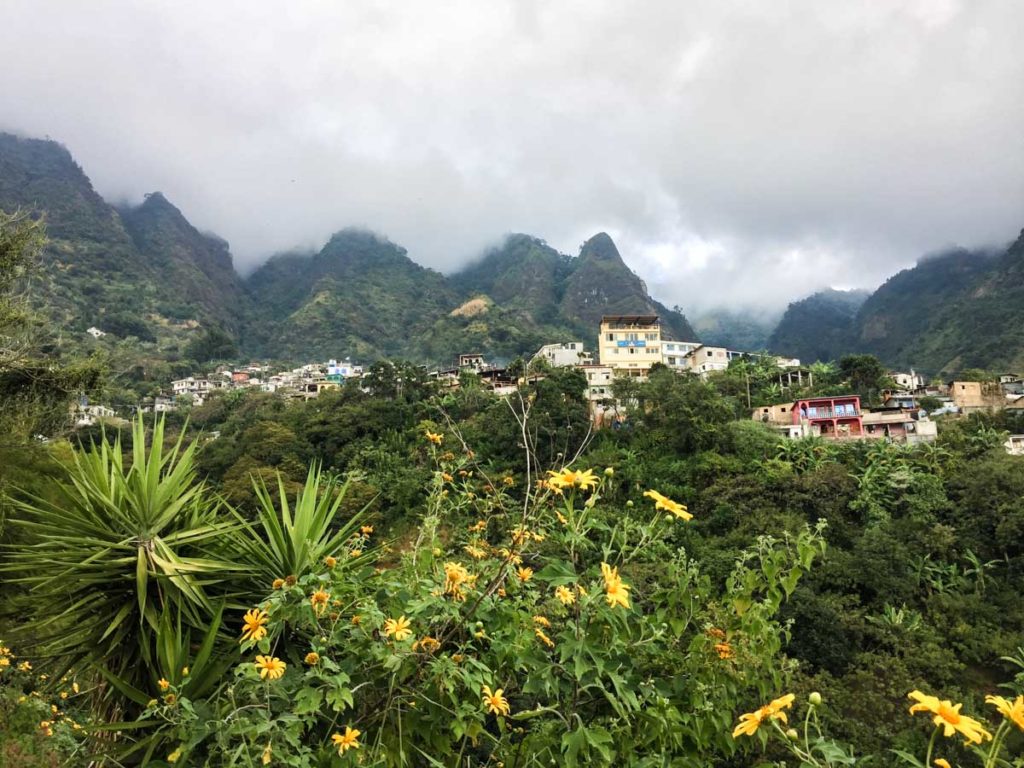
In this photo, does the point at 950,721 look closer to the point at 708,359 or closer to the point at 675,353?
the point at 708,359

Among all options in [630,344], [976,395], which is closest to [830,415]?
[976,395]

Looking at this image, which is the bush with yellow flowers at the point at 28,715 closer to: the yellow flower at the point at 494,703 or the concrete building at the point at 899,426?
the yellow flower at the point at 494,703

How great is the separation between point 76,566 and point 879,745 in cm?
1026

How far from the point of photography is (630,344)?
3173cm

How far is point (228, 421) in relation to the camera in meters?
28.6

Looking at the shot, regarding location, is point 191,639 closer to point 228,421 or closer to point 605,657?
point 605,657

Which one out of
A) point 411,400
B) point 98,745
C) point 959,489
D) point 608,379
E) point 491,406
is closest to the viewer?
point 98,745

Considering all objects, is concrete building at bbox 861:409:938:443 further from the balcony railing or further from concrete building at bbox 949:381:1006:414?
concrete building at bbox 949:381:1006:414

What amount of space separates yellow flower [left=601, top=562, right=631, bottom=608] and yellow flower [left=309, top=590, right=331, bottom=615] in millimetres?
674

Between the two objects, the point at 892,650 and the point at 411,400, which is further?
the point at 411,400

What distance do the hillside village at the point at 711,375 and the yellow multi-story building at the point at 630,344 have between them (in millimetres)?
52

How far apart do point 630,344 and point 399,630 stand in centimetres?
3113

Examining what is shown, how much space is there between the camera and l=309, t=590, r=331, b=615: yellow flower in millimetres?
1442

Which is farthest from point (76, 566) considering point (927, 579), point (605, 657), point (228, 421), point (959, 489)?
point (228, 421)
